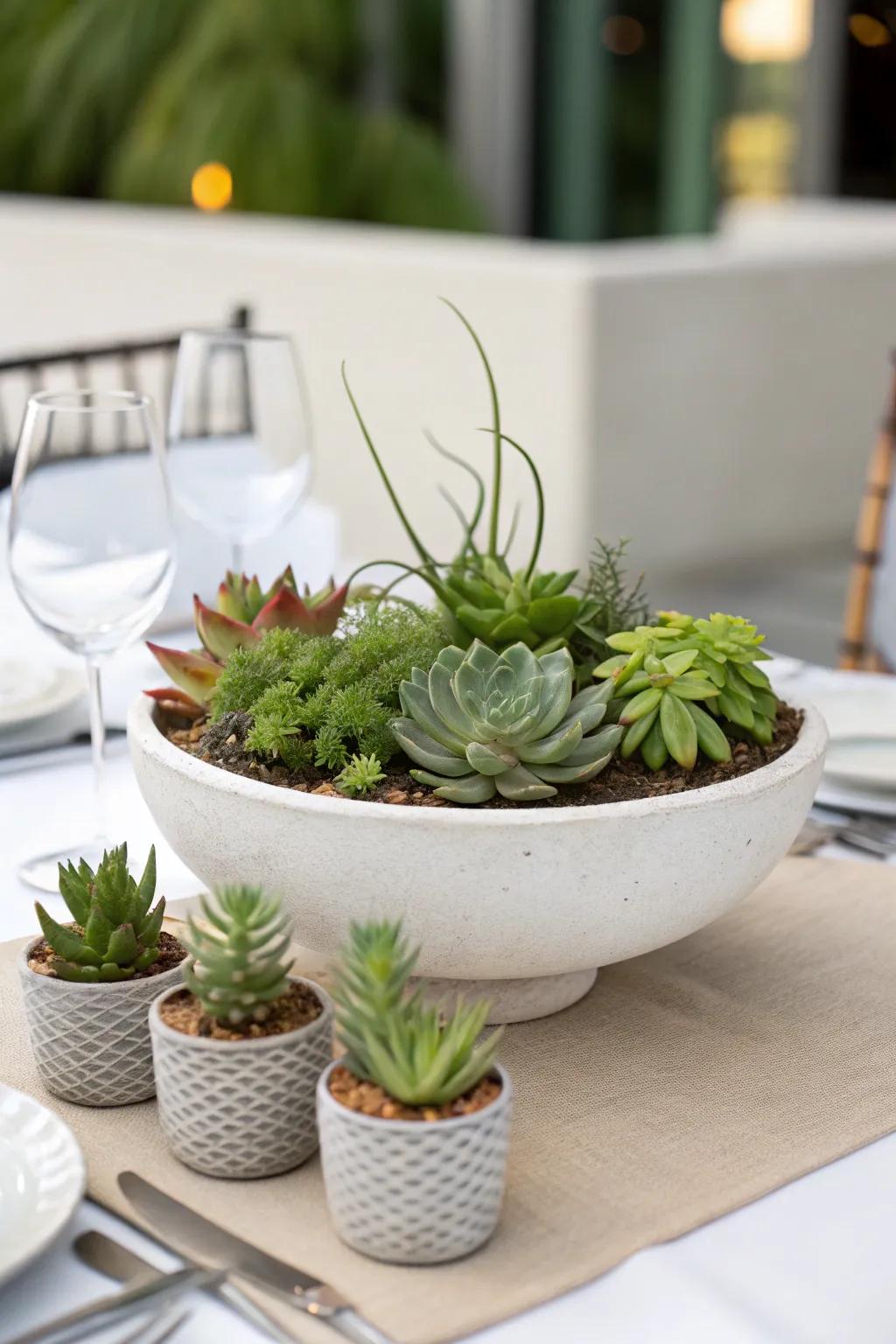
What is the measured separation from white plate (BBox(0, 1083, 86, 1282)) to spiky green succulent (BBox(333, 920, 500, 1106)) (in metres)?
0.11

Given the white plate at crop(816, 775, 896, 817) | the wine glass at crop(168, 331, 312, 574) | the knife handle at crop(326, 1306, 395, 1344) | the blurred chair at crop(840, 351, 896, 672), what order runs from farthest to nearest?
the blurred chair at crop(840, 351, 896, 672) < the wine glass at crop(168, 331, 312, 574) < the white plate at crop(816, 775, 896, 817) < the knife handle at crop(326, 1306, 395, 1344)

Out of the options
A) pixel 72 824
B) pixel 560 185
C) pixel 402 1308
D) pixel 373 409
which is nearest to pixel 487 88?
pixel 560 185

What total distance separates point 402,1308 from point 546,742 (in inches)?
9.5

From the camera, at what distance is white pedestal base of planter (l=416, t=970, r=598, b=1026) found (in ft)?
2.40

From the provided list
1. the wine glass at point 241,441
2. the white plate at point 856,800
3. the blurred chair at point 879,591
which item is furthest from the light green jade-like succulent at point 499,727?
the blurred chair at point 879,591

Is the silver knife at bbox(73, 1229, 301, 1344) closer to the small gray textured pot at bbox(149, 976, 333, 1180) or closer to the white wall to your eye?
the small gray textured pot at bbox(149, 976, 333, 1180)

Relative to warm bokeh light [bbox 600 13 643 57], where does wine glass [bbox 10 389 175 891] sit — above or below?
below

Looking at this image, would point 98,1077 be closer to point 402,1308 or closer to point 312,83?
point 402,1308

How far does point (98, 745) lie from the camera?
0.89 m

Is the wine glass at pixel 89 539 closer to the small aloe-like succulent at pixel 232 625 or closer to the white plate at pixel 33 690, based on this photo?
the small aloe-like succulent at pixel 232 625

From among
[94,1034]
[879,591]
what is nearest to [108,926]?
[94,1034]

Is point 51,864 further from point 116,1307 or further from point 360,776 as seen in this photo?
point 116,1307

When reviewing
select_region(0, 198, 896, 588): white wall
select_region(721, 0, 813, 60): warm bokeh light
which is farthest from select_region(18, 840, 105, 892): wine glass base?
select_region(721, 0, 813, 60): warm bokeh light

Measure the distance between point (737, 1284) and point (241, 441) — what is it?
2.78ft
